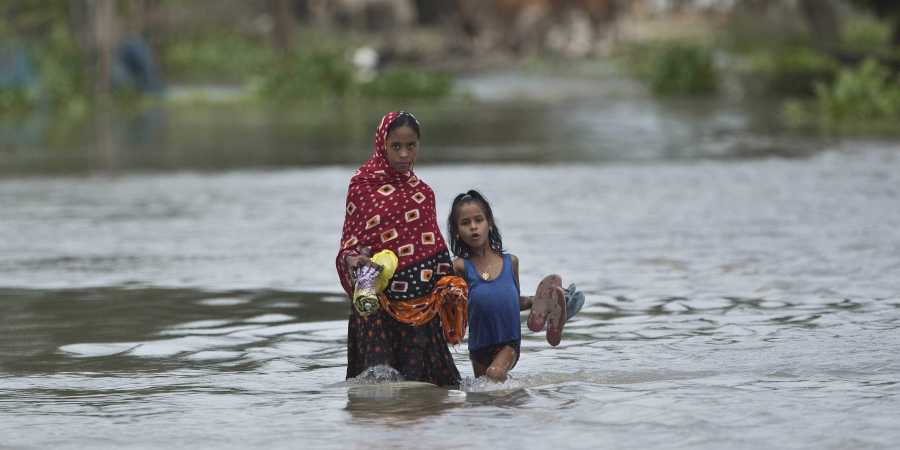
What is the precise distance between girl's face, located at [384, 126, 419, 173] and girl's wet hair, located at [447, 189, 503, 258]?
10.3 inches

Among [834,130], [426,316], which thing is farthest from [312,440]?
[834,130]

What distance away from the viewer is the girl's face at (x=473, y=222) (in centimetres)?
743

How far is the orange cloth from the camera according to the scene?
7352mm

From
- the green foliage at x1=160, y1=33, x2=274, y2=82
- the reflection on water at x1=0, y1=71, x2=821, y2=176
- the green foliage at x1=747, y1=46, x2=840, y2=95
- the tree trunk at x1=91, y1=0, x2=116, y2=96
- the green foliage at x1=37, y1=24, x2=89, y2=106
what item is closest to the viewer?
the reflection on water at x1=0, y1=71, x2=821, y2=176

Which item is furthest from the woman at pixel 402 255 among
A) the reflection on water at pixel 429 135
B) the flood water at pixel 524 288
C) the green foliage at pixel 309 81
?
the green foliage at pixel 309 81

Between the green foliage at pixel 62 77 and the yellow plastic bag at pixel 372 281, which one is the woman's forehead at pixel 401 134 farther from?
the green foliage at pixel 62 77

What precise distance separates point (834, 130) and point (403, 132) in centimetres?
1842

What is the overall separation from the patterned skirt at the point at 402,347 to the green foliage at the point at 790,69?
91.7 feet

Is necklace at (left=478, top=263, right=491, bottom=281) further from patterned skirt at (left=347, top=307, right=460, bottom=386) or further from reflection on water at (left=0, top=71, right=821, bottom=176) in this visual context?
reflection on water at (left=0, top=71, right=821, bottom=176)

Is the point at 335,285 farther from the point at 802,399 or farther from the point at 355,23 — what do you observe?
the point at 355,23

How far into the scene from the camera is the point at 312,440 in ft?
21.5

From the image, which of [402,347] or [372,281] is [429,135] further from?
[372,281]

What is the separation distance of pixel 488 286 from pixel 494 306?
0.28 ft

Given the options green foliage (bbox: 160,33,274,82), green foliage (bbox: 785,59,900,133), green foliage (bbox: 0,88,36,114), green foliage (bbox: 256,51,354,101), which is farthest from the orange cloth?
green foliage (bbox: 160,33,274,82)
